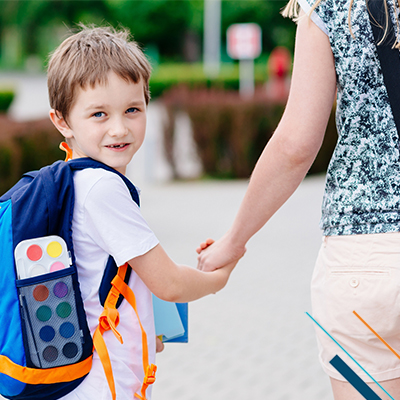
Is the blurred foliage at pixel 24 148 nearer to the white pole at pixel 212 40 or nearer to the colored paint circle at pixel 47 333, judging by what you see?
the colored paint circle at pixel 47 333

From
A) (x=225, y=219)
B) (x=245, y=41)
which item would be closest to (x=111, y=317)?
(x=225, y=219)

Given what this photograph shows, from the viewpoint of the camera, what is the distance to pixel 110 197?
1.58 meters

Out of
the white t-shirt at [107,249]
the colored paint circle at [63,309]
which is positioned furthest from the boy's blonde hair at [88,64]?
the colored paint circle at [63,309]

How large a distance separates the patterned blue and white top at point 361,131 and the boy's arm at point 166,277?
44cm

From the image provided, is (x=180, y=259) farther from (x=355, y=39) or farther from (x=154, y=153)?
(x=154, y=153)

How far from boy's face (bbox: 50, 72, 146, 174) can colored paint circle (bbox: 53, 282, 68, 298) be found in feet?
1.21

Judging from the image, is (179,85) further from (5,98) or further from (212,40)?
(212,40)

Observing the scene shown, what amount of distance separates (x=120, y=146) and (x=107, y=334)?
20.0 inches

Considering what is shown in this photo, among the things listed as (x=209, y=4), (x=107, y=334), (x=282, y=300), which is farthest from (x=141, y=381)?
(x=209, y=4)

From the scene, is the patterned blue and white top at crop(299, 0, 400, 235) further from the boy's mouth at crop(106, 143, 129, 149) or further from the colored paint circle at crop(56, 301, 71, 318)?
the colored paint circle at crop(56, 301, 71, 318)

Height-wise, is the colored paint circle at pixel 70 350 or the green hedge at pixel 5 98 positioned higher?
the colored paint circle at pixel 70 350

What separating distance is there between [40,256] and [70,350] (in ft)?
0.81

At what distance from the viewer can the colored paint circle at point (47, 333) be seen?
1.54 meters

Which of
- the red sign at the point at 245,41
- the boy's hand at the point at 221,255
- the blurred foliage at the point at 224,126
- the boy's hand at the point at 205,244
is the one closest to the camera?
the boy's hand at the point at 221,255
